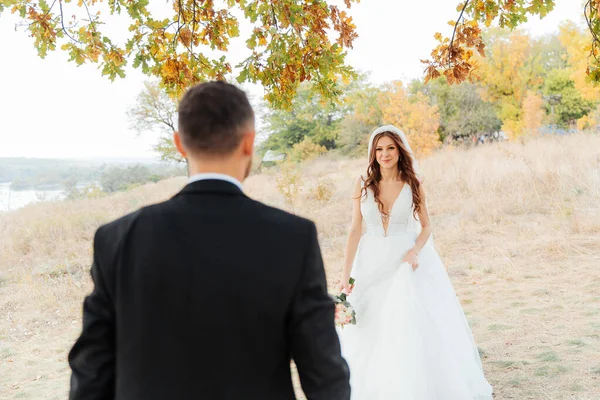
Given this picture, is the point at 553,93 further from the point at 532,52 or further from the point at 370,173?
the point at 370,173

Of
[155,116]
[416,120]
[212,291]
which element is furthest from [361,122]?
[212,291]

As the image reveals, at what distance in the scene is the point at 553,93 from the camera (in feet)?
117

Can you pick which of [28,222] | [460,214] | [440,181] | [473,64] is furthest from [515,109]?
[473,64]

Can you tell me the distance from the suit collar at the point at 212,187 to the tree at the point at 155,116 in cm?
3283

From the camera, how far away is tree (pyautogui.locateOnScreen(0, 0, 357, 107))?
4.30 meters

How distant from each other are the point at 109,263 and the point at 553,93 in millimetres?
39339

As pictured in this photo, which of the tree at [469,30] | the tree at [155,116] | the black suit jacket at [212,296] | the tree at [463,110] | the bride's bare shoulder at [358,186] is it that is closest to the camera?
the black suit jacket at [212,296]

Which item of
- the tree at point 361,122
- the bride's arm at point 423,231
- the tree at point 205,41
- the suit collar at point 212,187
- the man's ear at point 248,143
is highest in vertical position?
the tree at point 361,122

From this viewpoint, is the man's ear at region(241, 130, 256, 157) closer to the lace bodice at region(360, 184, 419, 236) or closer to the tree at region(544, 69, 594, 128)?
the lace bodice at region(360, 184, 419, 236)

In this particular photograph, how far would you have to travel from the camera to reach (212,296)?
1.44 m

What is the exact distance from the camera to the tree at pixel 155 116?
111 feet

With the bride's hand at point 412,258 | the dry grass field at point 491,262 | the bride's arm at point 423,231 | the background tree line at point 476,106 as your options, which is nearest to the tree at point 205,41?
the bride's arm at point 423,231

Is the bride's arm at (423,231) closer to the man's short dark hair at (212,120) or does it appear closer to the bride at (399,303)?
the bride at (399,303)

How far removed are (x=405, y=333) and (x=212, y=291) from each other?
299 centimetres
